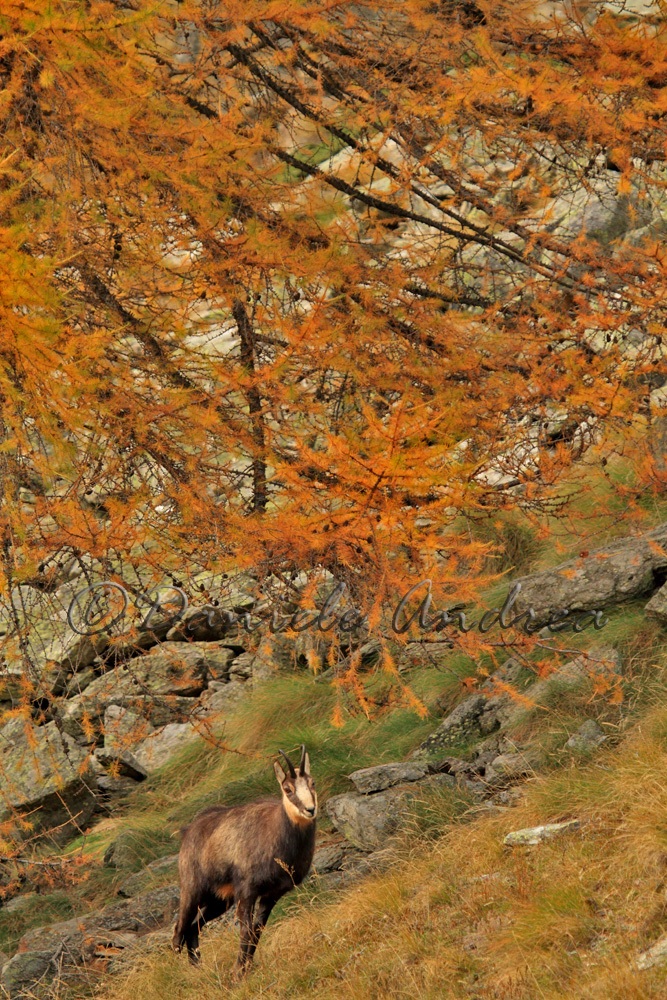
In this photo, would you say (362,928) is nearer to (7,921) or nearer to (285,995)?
(285,995)

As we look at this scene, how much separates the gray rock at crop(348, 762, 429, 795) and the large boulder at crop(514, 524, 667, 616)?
4.90 feet

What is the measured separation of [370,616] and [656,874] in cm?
205

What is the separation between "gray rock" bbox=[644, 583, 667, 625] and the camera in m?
6.84

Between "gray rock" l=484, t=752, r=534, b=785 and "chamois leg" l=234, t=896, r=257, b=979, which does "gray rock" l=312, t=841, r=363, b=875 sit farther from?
"chamois leg" l=234, t=896, r=257, b=979

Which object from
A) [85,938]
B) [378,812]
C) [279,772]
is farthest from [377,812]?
[85,938]

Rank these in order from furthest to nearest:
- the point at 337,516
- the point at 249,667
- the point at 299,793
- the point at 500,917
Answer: the point at 249,667 < the point at 337,516 < the point at 299,793 < the point at 500,917

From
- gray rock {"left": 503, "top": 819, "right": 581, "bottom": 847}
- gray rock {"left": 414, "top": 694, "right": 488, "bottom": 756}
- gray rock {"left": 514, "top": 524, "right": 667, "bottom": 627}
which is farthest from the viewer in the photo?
gray rock {"left": 514, "top": 524, "right": 667, "bottom": 627}

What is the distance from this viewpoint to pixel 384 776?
692cm

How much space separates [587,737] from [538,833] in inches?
46.9

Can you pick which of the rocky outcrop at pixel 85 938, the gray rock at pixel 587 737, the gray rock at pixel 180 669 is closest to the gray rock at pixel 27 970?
the rocky outcrop at pixel 85 938

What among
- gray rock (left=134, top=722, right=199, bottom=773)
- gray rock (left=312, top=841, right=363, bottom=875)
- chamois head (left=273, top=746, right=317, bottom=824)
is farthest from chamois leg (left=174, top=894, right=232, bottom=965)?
gray rock (left=134, top=722, right=199, bottom=773)

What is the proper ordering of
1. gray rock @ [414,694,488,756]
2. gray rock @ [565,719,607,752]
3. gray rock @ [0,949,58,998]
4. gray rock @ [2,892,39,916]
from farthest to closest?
gray rock @ [2,892,39,916] < gray rock @ [414,694,488,756] < gray rock @ [0,949,58,998] < gray rock @ [565,719,607,752]

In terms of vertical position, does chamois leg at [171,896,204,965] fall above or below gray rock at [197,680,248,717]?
below

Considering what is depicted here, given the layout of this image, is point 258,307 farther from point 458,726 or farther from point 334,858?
point 334,858
